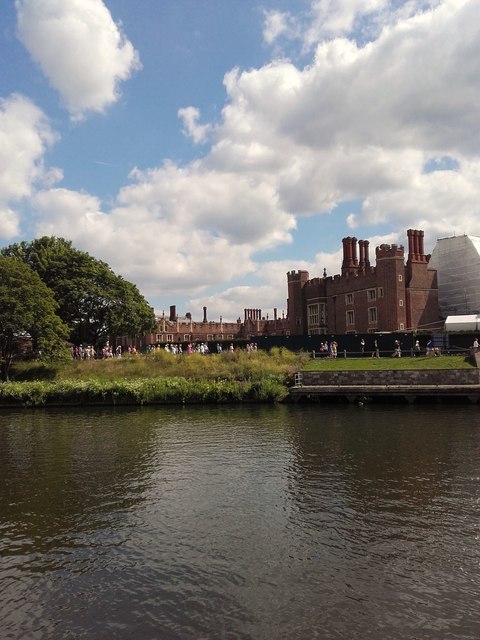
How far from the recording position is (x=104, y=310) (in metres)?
57.7

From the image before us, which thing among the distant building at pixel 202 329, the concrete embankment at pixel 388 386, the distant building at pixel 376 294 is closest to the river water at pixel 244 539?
the concrete embankment at pixel 388 386

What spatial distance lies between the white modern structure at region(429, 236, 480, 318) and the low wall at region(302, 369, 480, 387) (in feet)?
107

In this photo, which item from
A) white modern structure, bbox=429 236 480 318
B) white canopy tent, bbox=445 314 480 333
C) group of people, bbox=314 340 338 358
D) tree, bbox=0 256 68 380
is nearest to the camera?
tree, bbox=0 256 68 380

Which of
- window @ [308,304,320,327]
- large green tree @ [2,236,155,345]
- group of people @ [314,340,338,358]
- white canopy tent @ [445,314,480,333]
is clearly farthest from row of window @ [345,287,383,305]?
large green tree @ [2,236,155,345]

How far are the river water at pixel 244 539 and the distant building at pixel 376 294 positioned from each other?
4074 cm

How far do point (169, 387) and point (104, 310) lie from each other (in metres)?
23.2

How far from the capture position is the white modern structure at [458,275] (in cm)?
6512

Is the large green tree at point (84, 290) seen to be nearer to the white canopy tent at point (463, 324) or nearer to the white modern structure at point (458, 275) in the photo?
the white canopy tent at point (463, 324)

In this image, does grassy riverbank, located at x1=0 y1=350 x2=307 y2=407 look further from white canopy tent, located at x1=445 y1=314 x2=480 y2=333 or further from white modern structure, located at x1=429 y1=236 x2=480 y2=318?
white modern structure, located at x1=429 y1=236 x2=480 y2=318

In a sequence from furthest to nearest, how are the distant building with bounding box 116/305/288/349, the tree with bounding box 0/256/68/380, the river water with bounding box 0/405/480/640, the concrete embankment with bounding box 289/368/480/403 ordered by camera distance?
the distant building with bounding box 116/305/288/349, the tree with bounding box 0/256/68/380, the concrete embankment with bounding box 289/368/480/403, the river water with bounding box 0/405/480/640

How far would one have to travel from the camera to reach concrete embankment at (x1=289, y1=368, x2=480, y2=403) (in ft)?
109

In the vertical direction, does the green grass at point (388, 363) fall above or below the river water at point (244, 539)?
above

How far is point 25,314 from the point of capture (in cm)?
4297

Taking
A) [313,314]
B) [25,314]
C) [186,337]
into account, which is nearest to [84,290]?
[25,314]
